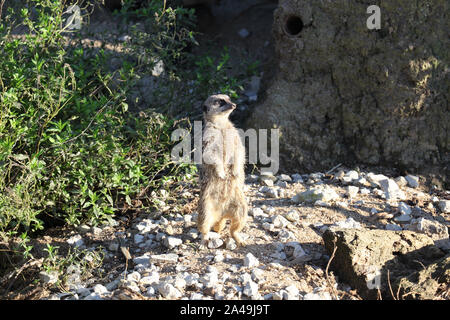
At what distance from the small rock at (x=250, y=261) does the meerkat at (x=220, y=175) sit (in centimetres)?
23

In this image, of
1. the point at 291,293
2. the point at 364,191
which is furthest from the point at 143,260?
the point at 364,191

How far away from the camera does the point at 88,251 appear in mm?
3639

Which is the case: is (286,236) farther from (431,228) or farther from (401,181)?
(401,181)

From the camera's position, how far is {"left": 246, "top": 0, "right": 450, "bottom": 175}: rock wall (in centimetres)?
438

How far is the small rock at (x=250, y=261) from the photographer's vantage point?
3359 millimetres

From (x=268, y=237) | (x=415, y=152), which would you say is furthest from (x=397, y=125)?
(x=268, y=237)

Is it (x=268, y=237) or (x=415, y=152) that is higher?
(x=415, y=152)

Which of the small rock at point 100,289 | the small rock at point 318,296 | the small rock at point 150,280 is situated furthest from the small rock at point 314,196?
the small rock at point 100,289

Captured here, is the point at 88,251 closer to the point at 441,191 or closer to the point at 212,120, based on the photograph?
the point at 212,120

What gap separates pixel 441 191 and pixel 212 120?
1.91 metres

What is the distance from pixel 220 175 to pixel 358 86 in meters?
1.55

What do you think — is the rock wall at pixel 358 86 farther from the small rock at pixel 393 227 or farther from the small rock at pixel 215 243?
the small rock at pixel 215 243

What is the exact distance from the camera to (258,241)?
3.69 metres
